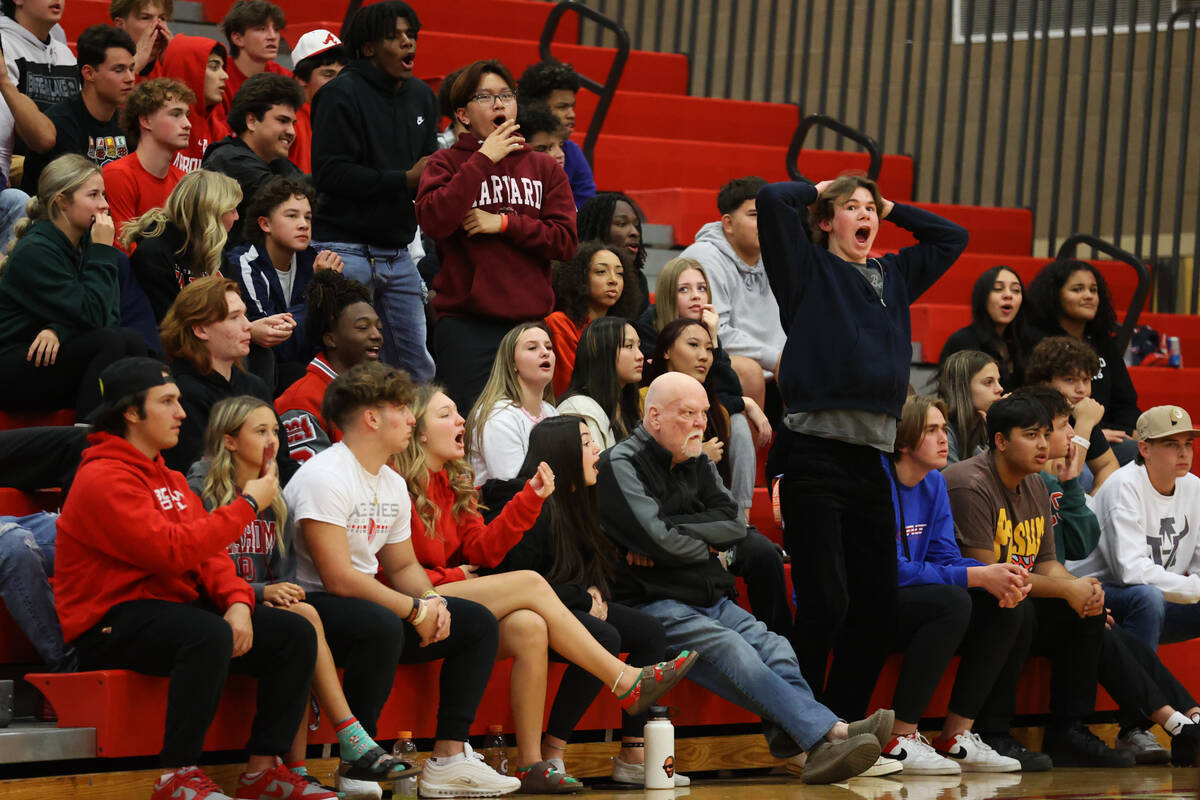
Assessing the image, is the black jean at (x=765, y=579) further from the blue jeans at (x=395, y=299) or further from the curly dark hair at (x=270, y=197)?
the curly dark hair at (x=270, y=197)

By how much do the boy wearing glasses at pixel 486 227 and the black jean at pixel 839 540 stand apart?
1404mm

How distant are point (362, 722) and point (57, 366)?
148cm

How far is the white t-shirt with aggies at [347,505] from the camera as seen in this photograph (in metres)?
4.75

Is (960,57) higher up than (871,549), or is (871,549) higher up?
(960,57)

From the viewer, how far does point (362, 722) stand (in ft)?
15.4

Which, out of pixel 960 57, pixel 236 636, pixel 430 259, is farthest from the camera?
pixel 960 57

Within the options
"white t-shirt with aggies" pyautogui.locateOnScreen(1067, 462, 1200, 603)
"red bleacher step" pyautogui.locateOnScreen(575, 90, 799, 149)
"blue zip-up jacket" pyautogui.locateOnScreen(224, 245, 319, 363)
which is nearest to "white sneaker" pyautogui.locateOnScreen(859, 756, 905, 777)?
"white t-shirt with aggies" pyautogui.locateOnScreen(1067, 462, 1200, 603)

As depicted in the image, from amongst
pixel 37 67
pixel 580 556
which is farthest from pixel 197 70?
pixel 580 556

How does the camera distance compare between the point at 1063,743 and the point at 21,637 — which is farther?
the point at 1063,743

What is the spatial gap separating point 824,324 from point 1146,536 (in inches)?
84.3

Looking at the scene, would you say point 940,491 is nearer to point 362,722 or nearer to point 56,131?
point 362,722

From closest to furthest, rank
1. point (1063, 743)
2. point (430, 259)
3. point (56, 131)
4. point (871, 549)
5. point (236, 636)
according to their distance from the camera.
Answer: point (236, 636) → point (871, 549) → point (1063, 743) → point (56, 131) → point (430, 259)

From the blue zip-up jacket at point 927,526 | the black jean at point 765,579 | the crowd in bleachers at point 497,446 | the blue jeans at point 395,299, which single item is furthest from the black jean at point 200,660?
the blue zip-up jacket at point 927,526

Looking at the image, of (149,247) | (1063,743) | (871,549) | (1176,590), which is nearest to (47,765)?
(149,247)
